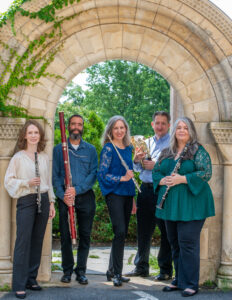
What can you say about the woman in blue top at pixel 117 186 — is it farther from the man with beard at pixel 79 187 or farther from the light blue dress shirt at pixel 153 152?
the light blue dress shirt at pixel 153 152

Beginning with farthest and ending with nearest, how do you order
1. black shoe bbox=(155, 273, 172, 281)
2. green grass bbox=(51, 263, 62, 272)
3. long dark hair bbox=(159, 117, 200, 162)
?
green grass bbox=(51, 263, 62, 272), black shoe bbox=(155, 273, 172, 281), long dark hair bbox=(159, 117, 200, 162)

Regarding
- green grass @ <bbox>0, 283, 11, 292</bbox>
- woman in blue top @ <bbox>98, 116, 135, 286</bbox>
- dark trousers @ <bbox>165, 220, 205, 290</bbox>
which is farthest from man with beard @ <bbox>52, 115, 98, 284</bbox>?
dark trousers @ <bbox>165, 220, 205, 290</bbox>

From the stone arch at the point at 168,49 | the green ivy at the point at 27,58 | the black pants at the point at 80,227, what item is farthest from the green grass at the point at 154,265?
the green ivy at the point at 27,58

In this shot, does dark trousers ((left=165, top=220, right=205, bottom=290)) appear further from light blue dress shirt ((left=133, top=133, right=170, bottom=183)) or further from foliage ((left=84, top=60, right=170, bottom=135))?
foliage ((left=84, top=60, right=170, bottom=135))

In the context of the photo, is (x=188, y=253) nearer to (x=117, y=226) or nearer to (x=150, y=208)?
(x=117, y=226)

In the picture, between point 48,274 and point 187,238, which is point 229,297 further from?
point 48,274

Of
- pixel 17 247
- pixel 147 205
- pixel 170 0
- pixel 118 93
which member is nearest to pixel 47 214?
pixel 17 247

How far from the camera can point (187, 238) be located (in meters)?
4.56

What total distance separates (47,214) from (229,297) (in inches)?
84.3

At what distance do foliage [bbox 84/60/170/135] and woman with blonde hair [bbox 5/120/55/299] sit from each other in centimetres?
1908

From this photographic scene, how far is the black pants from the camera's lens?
4.90m

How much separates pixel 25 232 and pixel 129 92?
21.1 meters

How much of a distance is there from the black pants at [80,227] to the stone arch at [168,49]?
2.54 ft

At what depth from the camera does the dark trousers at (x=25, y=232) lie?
14.6ft
